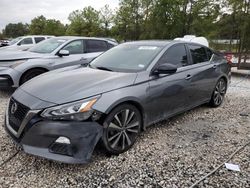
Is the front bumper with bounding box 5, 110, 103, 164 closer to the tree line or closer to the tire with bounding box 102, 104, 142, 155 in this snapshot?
the tire with bounding box 102, 104, 142, 155

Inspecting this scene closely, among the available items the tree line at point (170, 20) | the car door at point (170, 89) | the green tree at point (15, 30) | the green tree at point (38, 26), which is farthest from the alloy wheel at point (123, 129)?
the green tree at point (15, 30)

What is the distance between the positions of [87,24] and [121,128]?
39.4m

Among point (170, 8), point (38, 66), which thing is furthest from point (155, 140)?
point (170, 8)

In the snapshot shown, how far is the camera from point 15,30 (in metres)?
80.0

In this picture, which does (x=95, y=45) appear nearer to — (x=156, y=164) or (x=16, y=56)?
(x=16, y=56)

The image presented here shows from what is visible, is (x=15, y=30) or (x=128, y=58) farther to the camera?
(x=15, y=30)

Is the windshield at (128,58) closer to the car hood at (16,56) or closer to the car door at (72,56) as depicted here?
the car door at (72,56)

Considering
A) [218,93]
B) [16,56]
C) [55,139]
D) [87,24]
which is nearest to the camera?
[55,139]

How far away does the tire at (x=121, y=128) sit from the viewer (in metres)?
2.94

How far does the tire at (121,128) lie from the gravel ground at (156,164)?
0.14 meters

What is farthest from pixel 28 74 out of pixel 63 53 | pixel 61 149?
pixel 61 149

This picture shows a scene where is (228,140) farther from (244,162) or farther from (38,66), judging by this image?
(38,66)

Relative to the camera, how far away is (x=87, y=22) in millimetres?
40438

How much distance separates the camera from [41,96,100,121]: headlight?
Result: 2623mm
